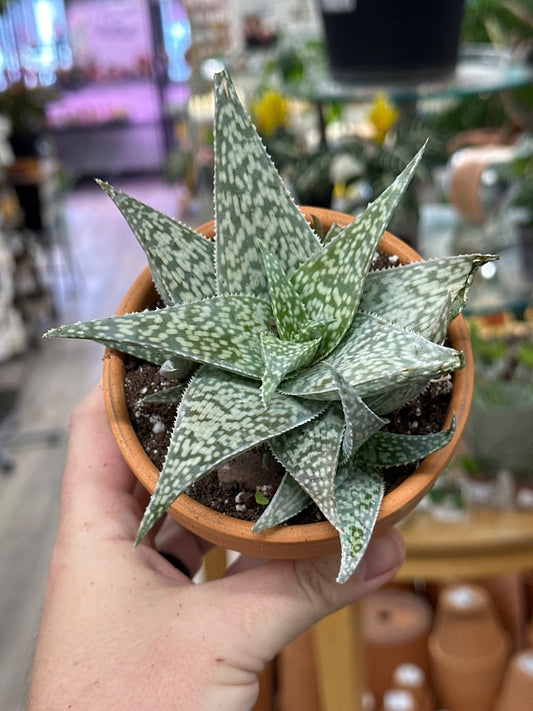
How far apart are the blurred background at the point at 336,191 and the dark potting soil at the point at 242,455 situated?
10.9 inches

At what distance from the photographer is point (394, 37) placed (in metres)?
1.12

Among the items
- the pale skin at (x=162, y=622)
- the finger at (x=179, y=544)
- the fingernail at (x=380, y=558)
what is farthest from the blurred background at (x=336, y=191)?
the fingernail at (x=380, y=558)

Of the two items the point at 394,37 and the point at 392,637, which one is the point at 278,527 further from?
the point at 394,37

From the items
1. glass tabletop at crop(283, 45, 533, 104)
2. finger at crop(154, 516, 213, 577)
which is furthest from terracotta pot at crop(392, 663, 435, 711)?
glass tabletop at crop(283, 45, 533, 104)

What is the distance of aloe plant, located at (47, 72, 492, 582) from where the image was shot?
0.44m

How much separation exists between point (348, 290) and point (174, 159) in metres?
3.30

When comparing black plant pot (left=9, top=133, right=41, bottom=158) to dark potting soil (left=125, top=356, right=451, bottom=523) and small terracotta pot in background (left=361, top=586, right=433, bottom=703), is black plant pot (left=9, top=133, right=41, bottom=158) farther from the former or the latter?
dark potting soil (left=125, top=356, right=451, bottom=523)

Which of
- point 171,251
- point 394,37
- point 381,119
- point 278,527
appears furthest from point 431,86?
point 278,527

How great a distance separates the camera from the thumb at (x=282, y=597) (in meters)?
0.55

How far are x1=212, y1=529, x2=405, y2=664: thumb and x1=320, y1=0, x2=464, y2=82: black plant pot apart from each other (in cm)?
90

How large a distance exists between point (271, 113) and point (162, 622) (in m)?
1.28

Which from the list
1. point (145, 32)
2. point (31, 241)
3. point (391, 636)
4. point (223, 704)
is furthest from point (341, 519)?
point (145, 32)

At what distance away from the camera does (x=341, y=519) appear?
460mm

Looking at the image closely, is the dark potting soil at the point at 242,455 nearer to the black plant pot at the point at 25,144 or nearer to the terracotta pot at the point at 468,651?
the terracotta pot at the point at 468,651
